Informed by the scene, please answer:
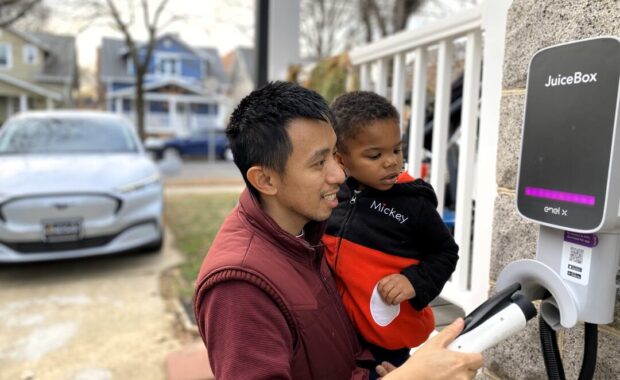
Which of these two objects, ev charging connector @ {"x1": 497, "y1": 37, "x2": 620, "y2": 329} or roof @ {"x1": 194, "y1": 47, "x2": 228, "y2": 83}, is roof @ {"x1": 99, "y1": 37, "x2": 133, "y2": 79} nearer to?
roof @ {"x1": 194, "y1": 47, "x2": 228, "y2": 83}

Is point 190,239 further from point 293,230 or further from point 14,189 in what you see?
point 293,230

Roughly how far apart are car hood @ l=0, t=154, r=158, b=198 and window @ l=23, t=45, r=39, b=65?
Result: 22.8 m

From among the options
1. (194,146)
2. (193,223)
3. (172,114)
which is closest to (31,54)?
(172,114)

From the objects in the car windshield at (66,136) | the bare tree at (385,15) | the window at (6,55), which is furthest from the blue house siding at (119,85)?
the car windshield at (66,136)

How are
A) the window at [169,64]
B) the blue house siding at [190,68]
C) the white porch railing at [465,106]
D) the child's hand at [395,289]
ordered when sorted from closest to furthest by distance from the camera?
the child's hand at [395,289], the white porch railing at [465,106], the window at [169,64], the blue house siding at [190,68]

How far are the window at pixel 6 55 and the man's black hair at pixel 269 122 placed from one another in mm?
27481

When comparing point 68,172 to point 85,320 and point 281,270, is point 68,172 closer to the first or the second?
point 85,320

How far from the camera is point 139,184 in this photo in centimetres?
484

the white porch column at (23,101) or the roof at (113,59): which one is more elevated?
the roof at (113,59)

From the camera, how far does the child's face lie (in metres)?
1.34

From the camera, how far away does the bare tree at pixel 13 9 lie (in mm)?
10273

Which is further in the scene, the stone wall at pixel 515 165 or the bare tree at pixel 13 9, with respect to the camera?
the bare tree at pixel 13 9

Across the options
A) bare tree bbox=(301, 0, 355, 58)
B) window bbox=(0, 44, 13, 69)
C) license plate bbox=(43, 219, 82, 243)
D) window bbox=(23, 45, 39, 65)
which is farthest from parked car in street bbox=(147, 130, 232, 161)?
license plate bbox=(43, 219, 82, 243)

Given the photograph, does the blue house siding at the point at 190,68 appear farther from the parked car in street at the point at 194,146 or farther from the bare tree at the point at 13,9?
the bare tree at the point at 13,9
